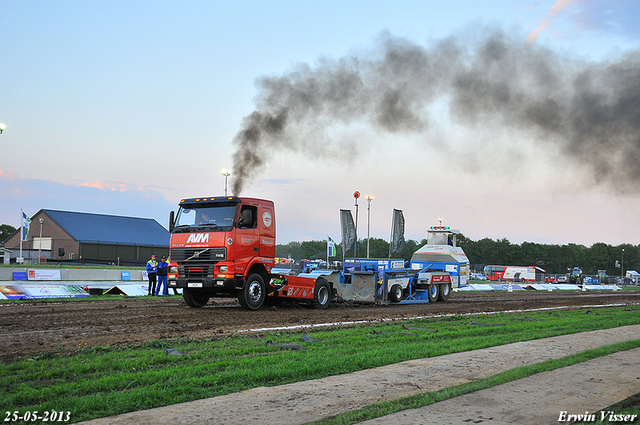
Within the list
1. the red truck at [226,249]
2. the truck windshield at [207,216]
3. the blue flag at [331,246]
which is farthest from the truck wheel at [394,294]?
the blue flag at [331,246]

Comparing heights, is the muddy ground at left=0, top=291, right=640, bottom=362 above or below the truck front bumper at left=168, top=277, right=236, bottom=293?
below

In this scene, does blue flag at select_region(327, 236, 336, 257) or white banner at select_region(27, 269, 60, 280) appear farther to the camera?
blue flag at select_region(327, 236, 336, 257)

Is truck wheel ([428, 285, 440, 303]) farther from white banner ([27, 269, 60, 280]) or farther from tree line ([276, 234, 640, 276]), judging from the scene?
tree line ([276, 234, 640, 276])

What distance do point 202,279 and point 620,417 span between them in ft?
38.7

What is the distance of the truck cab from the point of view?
1522 centimetres

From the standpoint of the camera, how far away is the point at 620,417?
534 centimetres

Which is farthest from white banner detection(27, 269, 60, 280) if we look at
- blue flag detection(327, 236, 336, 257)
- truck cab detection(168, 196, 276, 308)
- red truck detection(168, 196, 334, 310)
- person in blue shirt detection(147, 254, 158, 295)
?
blue flag detection(327, 236, 336, 257)

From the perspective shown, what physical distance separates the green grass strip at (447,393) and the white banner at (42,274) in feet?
89.4

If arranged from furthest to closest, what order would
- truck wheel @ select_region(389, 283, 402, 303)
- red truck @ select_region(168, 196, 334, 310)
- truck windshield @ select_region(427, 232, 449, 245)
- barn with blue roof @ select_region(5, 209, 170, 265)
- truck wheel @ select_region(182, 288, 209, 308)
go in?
barn with blue roof @ select_region(5, 209, 170, 265), truck windshield @ select_region(427, 232, 449, 245), truck wheel @ select_region(389, 283, 402, 303), truck wheel @ select_region(182, 288, 209, 308), red truck @ select_region(168, 196, 334, 310)

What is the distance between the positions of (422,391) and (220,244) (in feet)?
31.7

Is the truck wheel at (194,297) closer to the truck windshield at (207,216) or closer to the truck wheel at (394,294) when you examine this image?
the truck windshield at (207,216)

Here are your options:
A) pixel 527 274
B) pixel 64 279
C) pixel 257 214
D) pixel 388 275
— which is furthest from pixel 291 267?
pixel 527 274

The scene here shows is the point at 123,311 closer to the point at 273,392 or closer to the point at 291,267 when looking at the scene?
the point at 291,267

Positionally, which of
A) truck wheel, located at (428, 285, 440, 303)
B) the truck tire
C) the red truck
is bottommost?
truck wheel, located at (428, 285, 440, 303)
